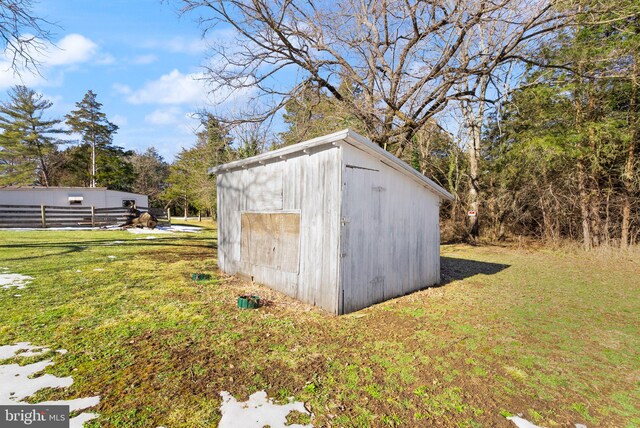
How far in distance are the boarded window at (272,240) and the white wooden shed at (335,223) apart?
0.02 meters

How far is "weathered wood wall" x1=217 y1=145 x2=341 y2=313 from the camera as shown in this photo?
461 centimetres

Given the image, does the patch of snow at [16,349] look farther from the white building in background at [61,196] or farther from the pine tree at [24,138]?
the pine tree at [24,138]

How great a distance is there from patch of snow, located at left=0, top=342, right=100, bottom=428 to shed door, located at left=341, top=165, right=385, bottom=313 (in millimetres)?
3265

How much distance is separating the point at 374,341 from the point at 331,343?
568mm

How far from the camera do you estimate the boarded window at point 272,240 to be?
17.5 ft

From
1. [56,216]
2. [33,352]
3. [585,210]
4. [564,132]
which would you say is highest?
[564,132]

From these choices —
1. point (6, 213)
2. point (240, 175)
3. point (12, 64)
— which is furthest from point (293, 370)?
point (6, 213)

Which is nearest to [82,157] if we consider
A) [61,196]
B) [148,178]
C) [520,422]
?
[148,178]

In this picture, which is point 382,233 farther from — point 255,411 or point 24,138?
point 24,138

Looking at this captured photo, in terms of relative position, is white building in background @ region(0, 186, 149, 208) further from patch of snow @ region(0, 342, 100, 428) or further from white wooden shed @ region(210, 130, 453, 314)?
patch of snow @ region(0, 342, 100, 428)

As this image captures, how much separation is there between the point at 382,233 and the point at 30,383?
4789mm

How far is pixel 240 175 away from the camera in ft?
21.9

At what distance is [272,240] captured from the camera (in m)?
5.81

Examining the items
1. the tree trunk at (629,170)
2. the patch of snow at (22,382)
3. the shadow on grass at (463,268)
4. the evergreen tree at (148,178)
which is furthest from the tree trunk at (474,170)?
the evergreen tree at (148,178)
